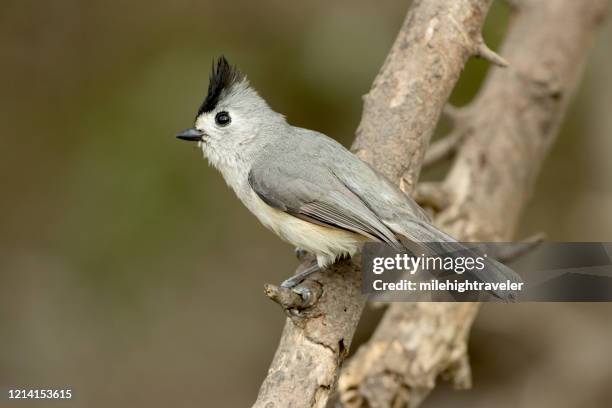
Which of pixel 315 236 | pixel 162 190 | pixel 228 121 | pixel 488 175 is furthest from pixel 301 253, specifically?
pixel 162 190

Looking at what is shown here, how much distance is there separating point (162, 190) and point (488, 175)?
2331 millimetres

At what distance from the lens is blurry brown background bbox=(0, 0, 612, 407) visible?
516 centimetres

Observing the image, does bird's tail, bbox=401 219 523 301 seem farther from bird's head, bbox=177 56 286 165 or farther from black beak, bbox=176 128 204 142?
black beak, bbox=176 128 204 142

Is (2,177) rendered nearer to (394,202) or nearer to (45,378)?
(45,378)

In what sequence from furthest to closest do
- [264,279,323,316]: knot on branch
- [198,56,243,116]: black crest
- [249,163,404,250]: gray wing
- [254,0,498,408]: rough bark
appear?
[198,56,243,116]: black crest, [254,0,498,408]: rough bark, [249,163,404,250]: gray wing, [264,279,323,316]: knot on branch

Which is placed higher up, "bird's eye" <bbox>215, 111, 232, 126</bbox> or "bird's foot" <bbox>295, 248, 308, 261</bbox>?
"bird's eye" <bbox>215, 111, 232, 126</bbox>

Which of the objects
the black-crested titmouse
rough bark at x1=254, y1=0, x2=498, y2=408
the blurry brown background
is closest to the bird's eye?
the black-crested titmouse

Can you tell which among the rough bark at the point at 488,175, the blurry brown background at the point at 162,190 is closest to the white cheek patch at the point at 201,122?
the rough bark at the point at 488,175

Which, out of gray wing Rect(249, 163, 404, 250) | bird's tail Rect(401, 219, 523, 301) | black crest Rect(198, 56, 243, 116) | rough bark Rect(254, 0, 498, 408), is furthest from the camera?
black crest Rect(198, 56, 243, 116)

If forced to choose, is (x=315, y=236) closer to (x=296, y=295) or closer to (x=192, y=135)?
(x=296, y=295)

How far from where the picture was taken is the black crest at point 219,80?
3189 mm

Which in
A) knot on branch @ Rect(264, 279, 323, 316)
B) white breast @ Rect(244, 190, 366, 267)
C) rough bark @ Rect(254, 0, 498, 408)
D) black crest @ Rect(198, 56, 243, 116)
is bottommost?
knot on branch @ Rect(264, 279, 323, 316)

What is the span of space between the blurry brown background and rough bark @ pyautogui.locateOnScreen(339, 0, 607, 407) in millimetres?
1003

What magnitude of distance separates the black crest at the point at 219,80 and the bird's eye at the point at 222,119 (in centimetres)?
4
